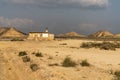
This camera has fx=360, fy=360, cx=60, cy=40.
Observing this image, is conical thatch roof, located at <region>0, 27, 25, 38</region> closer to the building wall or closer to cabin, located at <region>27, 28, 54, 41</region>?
cabin, located at <region>27, 28, 54, 41</region>

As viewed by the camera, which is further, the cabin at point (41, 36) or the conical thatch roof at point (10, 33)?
the conical thatch roof at point (10, 33)

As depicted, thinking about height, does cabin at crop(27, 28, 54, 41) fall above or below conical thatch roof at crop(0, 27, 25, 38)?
above

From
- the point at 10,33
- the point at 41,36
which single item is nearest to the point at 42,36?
the point at 41,36

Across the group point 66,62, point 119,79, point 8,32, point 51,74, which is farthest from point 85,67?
point 8,32

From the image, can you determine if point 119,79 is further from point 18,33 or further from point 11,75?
point 18,33

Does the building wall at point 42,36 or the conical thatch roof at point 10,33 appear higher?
the building wall at point 42,36

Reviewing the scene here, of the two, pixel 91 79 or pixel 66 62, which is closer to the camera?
pixel 91 79

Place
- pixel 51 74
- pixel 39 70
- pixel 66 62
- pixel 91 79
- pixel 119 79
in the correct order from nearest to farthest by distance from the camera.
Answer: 1. pixel 119 79
2. pixel 91 79
3. pixel 51 74
4. pixel 39 70
5. pixel 66 62

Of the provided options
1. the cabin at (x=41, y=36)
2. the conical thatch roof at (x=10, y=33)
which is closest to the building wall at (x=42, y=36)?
the cabin at (x=41, y=36)

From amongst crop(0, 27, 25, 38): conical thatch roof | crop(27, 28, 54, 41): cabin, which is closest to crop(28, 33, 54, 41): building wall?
crop(27, 28, 54, 41): cabin

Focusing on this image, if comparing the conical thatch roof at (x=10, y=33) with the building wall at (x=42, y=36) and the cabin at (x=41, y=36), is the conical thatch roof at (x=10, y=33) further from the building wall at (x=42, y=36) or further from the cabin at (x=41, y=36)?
→ the building wall at (x=42, y=36)

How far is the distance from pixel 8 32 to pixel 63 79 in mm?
154877

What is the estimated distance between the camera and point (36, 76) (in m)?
21.9

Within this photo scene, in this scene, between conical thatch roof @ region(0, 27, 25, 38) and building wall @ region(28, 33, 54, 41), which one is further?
conical thatch roof @ region(0, 27, 25, 38)
